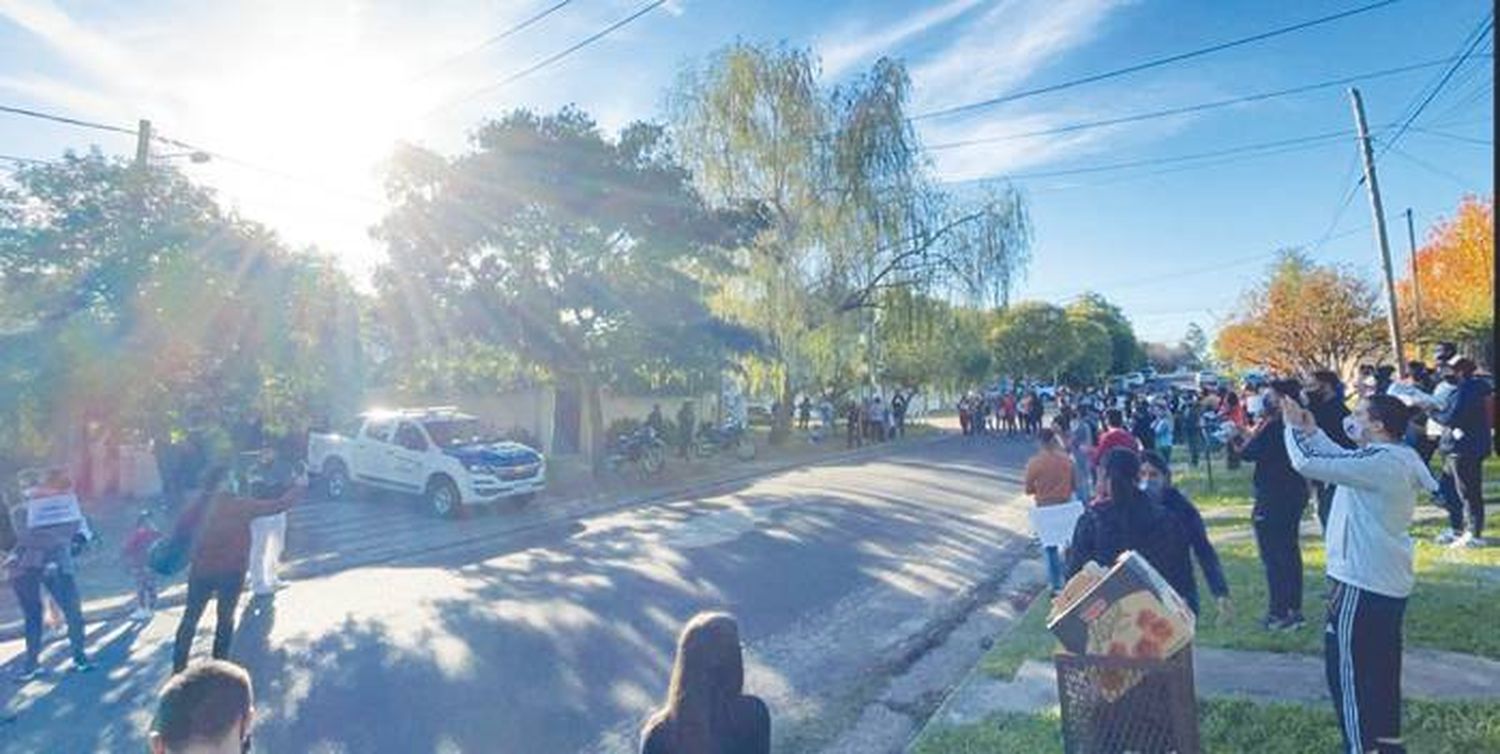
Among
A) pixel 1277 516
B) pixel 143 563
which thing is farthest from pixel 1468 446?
pixel 143 563

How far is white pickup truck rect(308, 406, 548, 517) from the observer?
14203 mm

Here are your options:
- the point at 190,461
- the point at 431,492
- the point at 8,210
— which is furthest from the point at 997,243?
the point at 8,210

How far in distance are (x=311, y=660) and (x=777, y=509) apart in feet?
27.6

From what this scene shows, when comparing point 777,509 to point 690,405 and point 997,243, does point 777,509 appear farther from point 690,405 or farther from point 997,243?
point 997,243

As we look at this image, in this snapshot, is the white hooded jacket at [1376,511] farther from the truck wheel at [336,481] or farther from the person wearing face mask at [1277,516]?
the truck wheel at [336,481]

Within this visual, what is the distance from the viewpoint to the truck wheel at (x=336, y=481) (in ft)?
55.6

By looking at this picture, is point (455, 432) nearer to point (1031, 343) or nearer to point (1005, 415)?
point (1005, 415)

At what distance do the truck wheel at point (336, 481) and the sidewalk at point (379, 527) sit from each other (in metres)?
0.46

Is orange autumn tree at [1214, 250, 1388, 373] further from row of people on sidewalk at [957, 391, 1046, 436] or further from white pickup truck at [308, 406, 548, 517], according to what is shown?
white pickup truck at [308, 406, 548, 517]

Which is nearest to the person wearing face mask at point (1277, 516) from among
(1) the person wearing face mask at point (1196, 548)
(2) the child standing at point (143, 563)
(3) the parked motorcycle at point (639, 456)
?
(1) the person wearing face mask at point (1196, 548)

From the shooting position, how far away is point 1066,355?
194 ft

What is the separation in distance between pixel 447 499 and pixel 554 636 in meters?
8.31

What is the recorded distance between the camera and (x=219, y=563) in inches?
238

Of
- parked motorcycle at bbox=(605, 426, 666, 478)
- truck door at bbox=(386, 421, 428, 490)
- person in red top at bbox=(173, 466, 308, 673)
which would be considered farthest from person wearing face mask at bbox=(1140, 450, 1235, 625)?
parked motorcycle at bbox=(605, 426, 666, 478)
